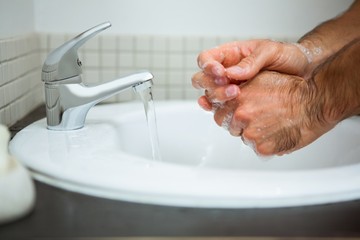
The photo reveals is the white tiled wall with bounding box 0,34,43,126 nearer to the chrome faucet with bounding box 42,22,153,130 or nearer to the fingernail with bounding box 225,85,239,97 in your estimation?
the chrome faucet with bounding box 42,22,153,130

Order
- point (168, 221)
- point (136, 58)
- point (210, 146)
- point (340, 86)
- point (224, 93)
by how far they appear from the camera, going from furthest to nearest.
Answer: point (136, 58) → point (210, 146) → point (224, 93) → point (340, 86) → point (168, 221)

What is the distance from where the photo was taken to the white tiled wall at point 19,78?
0.90 m

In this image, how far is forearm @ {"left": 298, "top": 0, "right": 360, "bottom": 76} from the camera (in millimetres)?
944

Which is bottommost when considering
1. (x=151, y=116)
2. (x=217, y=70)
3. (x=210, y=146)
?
(x=210, y=146)

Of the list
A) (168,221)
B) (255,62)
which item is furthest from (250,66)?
(168,221)

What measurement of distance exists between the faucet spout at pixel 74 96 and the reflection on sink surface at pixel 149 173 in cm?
3

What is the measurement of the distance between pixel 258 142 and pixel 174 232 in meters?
0.37

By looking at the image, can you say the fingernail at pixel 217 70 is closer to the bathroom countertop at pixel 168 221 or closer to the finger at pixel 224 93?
the finger at pixel 224 93

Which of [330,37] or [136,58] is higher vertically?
[330,37]

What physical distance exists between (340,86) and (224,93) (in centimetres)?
19

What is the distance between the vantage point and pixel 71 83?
805 millimetres

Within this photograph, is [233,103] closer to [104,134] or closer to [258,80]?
[258,80]

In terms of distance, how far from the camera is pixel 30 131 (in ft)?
2.64

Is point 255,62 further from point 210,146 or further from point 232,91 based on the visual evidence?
point 210,146
